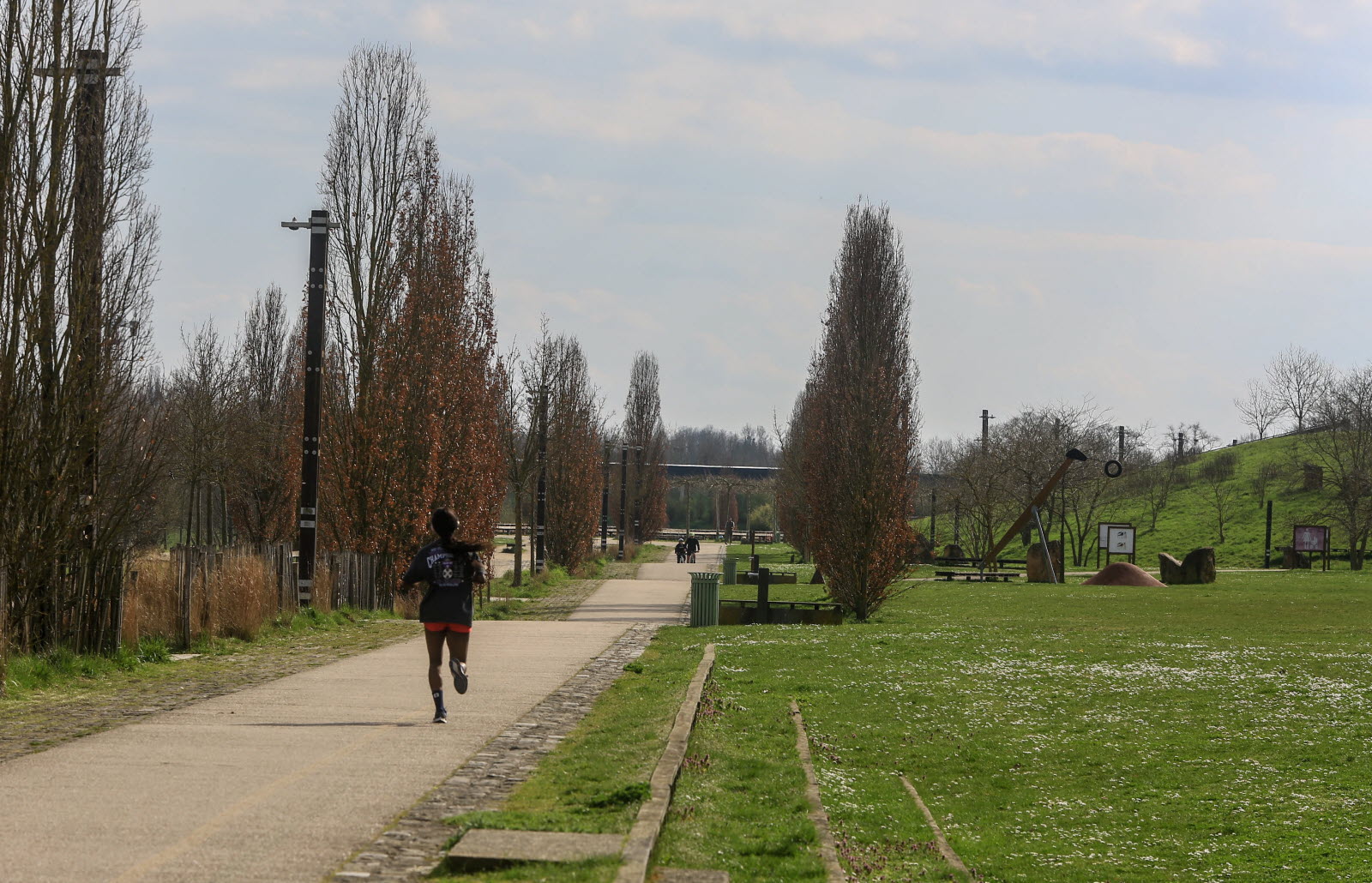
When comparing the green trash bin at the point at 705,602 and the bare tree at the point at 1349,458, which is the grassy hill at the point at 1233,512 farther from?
the green trash bin at the point at 705,602

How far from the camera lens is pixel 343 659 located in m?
17.3

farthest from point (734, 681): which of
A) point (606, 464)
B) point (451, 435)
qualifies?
point (606, 464)

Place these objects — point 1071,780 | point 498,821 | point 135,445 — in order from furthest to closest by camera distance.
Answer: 1. point 135,445
2. point 1071,780
3. point 498,821

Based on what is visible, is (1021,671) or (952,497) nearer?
(1021,671)

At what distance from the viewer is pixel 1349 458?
7844 cm

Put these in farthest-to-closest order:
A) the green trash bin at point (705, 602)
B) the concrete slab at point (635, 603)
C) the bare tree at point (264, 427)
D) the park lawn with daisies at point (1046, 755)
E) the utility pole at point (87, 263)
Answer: the bare tree at point (264, 427) → the concrete slab at point (635, 603) → the green trash bin at point (705, 602) → the utility pole at point (87, 263) → the park lawn with daisies at point (1046, 755)

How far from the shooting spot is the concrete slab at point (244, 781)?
6414 millimetres

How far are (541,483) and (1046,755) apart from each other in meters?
32.1

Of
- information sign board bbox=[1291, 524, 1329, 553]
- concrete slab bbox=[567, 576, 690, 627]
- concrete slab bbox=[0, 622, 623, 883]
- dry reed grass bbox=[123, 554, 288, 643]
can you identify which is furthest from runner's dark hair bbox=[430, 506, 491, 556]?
information sign board bbox=[1291, 524, 1329, 553]

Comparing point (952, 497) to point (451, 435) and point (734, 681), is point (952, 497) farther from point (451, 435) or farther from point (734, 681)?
point (734, 681)

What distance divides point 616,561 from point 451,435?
35.2 metres

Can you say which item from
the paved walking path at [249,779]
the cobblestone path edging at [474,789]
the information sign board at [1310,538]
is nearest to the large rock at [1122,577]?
the information sign board at [1310,538]

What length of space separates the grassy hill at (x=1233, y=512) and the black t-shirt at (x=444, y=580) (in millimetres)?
64235

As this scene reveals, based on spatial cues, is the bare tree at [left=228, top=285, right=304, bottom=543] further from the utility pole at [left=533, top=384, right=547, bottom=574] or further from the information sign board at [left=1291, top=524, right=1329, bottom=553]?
the information sign board at [left=1291, top=524, right=1329, bottom=553]
